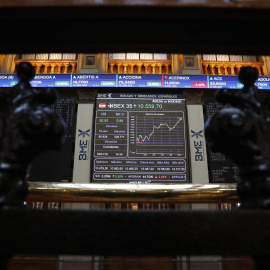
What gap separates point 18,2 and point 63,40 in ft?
0.40

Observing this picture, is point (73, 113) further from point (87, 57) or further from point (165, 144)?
point (165, 144)

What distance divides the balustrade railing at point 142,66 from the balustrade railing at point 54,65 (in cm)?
75

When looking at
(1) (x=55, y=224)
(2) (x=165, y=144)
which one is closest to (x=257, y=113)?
(1) (x=55, y=224)

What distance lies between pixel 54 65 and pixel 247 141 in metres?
5.57

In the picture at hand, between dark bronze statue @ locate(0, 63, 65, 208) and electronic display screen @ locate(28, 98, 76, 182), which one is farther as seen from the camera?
electronic display screen @ locate(28, 98, 76, 182)

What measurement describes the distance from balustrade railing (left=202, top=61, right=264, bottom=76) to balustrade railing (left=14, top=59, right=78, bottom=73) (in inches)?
104

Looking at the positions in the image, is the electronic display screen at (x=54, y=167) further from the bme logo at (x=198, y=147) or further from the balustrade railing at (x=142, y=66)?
the bme logo at (x=198, y=147)

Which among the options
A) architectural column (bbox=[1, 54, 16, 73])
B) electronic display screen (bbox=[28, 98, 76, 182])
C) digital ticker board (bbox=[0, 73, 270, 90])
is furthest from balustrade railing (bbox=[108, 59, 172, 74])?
architectural column (bbox=[1, 54, 16, 73])

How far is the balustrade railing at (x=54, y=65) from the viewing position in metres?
5.57

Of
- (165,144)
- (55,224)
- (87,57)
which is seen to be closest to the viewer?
(55,224)

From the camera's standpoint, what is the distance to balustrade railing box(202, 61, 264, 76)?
563 cm

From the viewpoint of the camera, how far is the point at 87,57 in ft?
18.2

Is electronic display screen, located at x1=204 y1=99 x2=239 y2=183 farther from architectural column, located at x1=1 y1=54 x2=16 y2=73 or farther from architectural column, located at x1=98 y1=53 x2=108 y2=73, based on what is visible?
architectural column, located at x1=1 y1=54 x2=16 y2=73

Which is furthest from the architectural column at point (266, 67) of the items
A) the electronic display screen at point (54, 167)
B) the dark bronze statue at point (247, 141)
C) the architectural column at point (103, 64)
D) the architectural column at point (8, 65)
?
the dark bronze statue at point (247, 141)
